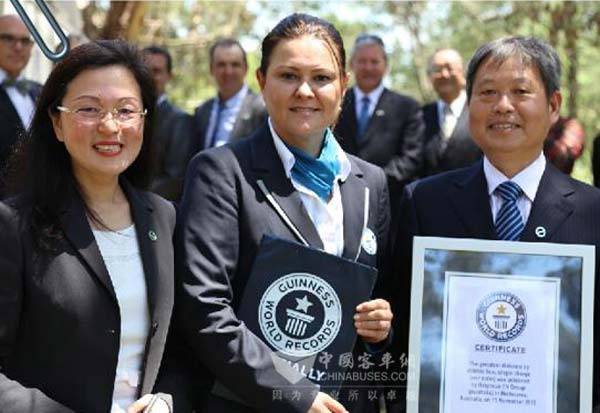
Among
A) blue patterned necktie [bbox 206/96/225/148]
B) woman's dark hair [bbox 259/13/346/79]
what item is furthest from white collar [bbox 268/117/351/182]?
blue patterned necktie [bbox 206/96/225/148]

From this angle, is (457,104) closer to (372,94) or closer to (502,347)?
(372,94)

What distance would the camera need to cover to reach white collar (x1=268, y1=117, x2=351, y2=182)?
3.50m

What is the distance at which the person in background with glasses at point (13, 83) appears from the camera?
618 cm

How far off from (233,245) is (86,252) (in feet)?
1.73

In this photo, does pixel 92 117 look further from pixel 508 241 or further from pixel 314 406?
pixel 508 241

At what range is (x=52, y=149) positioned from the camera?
326 cm

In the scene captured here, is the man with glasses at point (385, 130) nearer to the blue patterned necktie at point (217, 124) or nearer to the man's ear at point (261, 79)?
the blue patterned necktie at point (217, 124)

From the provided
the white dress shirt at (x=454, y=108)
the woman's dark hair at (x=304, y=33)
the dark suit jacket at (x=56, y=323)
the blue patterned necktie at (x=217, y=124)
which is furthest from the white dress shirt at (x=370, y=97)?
the dark suit jacket at (x=56, y=323)

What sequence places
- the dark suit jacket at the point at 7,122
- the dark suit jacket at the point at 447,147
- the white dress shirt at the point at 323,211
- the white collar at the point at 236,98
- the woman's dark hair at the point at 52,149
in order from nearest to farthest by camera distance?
the woman's dark hair at the point at 52,149, the white dress shirt at the point at 323,211, the dark suit jacket at the point at 7,122, the dark suit jacket at the point at 447,147, the white collar at the point at 236,98

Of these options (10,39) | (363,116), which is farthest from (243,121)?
(10,39)

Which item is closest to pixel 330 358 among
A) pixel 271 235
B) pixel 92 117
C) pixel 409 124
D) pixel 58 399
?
pixel 271 235

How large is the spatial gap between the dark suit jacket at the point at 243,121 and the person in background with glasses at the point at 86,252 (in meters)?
4.84

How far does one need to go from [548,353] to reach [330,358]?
29.0 inches

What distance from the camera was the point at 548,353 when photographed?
3.26m
